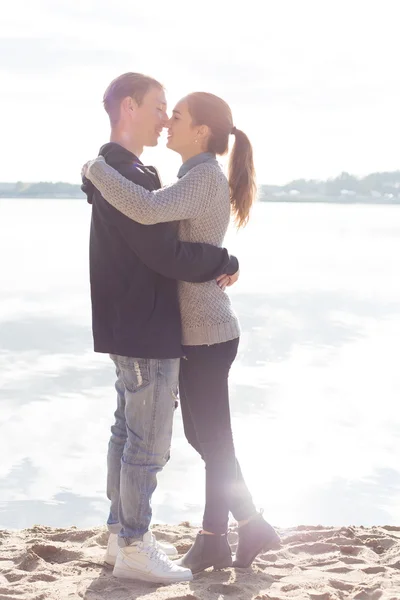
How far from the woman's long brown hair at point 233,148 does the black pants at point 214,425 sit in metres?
0.50

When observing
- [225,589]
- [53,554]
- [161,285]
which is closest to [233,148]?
[161,285]

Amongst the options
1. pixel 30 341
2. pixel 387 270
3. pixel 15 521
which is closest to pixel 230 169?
pixel 15 521

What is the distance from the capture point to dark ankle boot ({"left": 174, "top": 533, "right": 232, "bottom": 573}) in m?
3.21

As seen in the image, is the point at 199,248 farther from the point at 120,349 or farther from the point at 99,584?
the point at 99,584

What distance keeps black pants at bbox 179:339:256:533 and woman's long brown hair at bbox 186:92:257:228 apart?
1.65 feet

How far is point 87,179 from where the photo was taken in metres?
3.05

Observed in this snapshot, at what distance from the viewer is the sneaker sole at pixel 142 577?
3085 millimetres

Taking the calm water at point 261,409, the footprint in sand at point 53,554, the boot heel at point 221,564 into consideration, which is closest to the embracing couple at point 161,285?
the boot heel at point 221,564

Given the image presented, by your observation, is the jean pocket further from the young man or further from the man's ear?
the man's ear

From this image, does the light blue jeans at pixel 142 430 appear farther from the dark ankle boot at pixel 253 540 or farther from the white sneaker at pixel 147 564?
the dark ankle boot at pixel 253 540

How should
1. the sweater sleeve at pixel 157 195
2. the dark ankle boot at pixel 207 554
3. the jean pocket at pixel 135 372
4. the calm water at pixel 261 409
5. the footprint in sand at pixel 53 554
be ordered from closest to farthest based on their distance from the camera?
the sweater sleeve at pixel 157 195
the jean pocket at pixel 135 372
the dark ankle boot at pixel 207 554
the footprint in sand at pixel 53 554
the calm water at pixel 261 409

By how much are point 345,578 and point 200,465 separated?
6.12ft

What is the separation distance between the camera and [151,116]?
9.81 feet

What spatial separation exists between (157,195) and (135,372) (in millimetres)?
602
